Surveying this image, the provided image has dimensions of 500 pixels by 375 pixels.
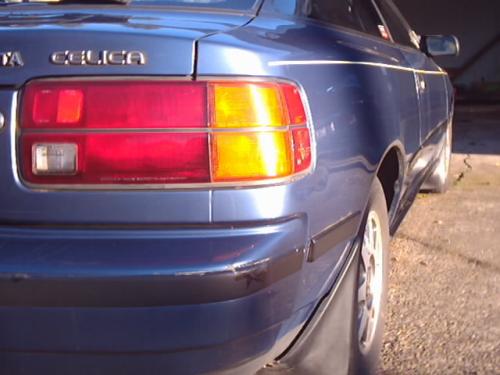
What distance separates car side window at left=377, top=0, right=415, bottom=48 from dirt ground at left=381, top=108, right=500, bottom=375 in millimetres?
1283

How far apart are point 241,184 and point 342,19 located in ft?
4.43

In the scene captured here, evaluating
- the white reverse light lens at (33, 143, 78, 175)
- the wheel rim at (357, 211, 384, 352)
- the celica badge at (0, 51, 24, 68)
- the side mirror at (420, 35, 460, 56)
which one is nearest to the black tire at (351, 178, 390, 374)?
the wheel rim at (357, 211, 384, 352)

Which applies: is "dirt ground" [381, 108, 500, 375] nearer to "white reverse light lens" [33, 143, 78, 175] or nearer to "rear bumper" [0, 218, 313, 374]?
"rear bumper" [0, 218, 313, 374]

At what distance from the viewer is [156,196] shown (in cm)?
207

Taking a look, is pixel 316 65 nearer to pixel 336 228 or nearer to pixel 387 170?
pixel 336 228

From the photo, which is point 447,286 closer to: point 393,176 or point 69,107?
point 393,176

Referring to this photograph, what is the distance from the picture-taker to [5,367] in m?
2.07

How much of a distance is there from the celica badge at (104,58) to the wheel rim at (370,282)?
1.16 metres

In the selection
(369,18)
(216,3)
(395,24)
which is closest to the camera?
(216,3)

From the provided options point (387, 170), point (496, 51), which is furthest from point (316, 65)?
point (496, 51)

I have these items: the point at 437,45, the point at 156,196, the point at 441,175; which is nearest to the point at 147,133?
the point at 156,196

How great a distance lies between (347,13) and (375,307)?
4.10 feet

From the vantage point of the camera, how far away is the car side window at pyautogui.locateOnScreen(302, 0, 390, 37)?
2.82 meters

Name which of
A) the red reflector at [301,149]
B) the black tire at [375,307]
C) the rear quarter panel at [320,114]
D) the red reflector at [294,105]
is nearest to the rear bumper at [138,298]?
the rear quarter panel at [320,114]
